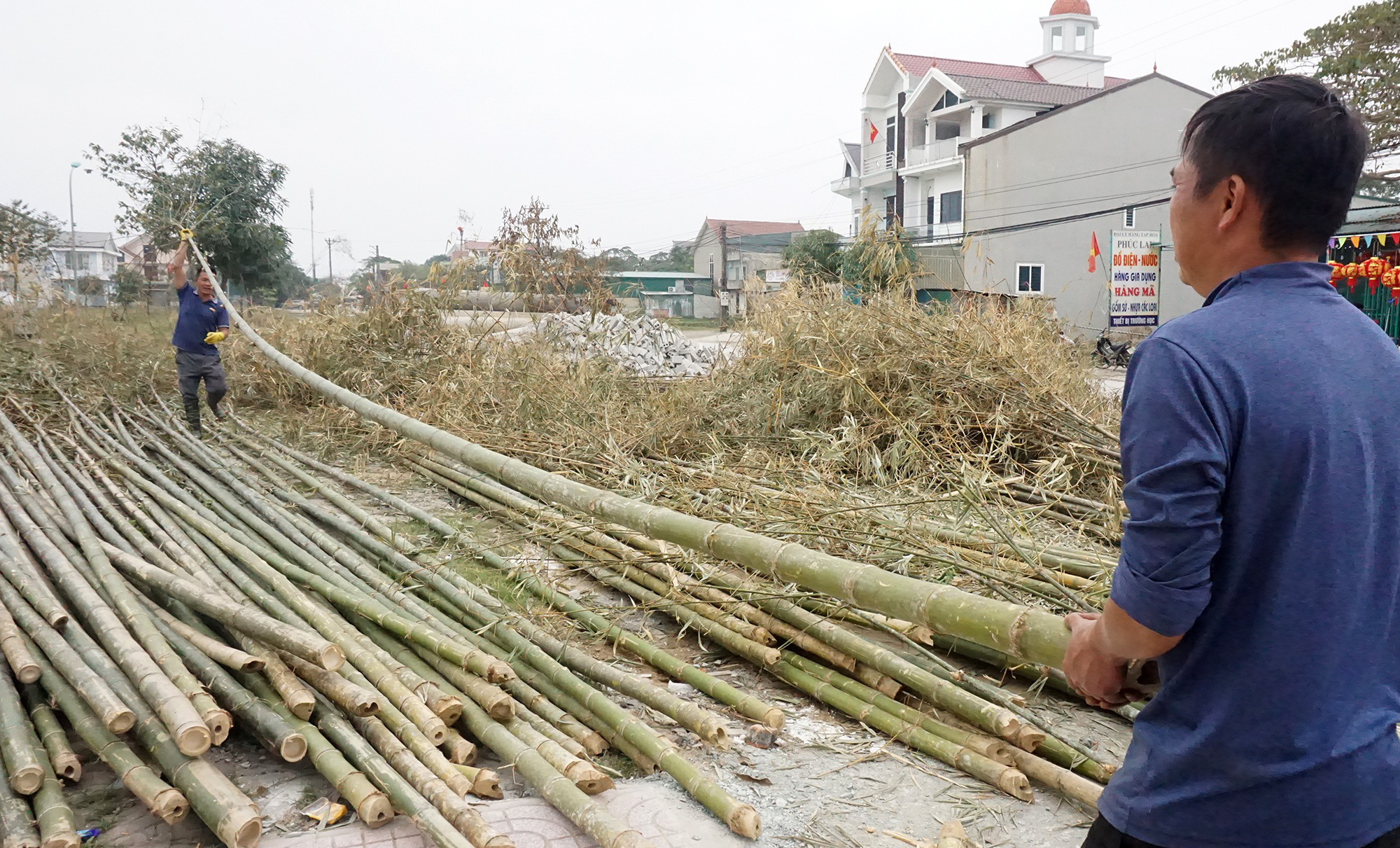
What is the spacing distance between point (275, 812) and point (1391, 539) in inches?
89.2

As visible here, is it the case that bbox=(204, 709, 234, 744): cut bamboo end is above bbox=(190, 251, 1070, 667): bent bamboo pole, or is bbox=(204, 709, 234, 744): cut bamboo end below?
below

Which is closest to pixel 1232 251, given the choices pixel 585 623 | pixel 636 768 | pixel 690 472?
pixel 636 768

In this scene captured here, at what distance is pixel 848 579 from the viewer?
149 centimetres

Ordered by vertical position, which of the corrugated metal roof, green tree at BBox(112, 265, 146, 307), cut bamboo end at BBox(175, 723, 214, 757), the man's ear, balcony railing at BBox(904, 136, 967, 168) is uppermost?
the corrugated metal roof

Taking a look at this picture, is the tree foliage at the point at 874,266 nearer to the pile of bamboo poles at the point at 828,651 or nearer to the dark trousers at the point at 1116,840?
the pile of bamboo poles at the point at 828,651

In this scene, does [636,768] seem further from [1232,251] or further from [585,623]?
[1232,251]

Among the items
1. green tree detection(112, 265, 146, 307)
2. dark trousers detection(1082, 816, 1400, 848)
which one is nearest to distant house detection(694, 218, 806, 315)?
green tree detection(112, 265, 146, 307)

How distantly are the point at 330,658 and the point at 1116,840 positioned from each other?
1.87 meters

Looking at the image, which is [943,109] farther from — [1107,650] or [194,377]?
[1107,650]

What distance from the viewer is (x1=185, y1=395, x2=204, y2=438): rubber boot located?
261 inches

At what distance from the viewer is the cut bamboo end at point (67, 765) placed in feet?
7.04

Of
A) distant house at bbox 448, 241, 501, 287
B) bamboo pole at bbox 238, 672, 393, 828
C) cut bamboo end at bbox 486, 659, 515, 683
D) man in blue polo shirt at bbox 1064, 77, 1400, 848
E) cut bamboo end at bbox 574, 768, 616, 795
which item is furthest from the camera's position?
distant house at bbox 448, 241, 501, 287

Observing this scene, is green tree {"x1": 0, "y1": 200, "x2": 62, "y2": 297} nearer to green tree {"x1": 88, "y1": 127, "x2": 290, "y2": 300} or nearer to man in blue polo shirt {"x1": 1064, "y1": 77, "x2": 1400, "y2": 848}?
green tree {"x1": 88, "y1": 127, "x2": 290, "y2": 300}

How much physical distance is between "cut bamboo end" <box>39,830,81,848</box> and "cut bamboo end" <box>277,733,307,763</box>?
1.41ft
